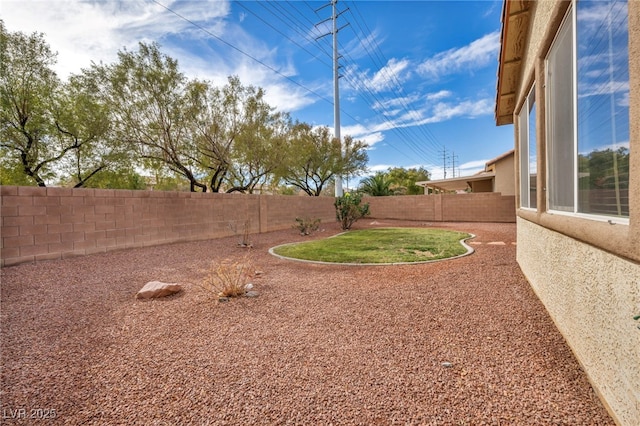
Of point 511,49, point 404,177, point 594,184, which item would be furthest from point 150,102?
point 404,177

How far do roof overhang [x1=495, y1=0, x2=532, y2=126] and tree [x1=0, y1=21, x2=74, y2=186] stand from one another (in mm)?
14977

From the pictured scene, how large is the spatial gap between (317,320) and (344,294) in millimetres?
933

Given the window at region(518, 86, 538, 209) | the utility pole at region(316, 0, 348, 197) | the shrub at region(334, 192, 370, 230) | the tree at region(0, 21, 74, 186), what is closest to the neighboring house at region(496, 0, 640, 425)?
the window at region(518, 86, 538, 209)

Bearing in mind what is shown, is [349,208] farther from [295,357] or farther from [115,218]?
[295,357]

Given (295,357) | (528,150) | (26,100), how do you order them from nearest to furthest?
(295,357) < (528,150) < (26,100)

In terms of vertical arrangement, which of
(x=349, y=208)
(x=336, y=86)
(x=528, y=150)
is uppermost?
(x=336, y=86)

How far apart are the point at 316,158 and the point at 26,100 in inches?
558

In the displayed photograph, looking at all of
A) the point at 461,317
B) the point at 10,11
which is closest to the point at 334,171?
the point at 10,11

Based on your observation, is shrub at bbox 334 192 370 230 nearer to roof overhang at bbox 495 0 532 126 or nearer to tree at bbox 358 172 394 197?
roof overhang at bbox 495 0 532 126

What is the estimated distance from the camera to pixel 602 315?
5.84 feet

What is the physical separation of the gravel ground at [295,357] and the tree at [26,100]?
9.86 metres

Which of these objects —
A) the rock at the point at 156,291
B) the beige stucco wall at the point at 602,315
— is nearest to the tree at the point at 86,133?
the rock at the point at 156,291

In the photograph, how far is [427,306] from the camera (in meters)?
3.46

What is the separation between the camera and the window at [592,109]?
165 cm
